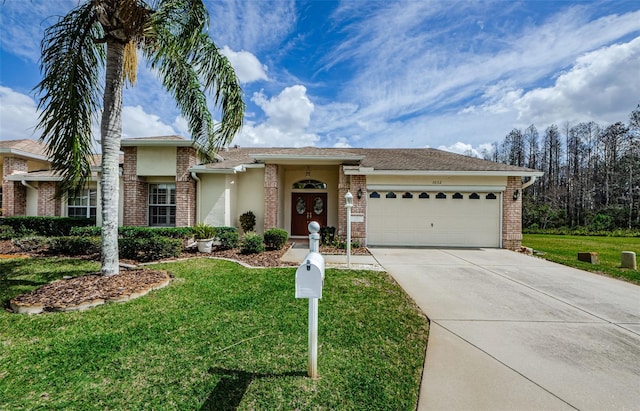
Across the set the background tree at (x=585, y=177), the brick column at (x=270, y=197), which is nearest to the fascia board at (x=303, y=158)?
the brick column at (x=270, y=197)

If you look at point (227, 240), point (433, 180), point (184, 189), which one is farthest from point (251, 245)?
point (433, 180)

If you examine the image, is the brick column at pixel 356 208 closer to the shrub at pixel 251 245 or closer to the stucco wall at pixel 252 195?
the shrub at pixel 251 245

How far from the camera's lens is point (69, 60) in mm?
5586

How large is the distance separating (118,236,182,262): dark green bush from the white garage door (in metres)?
7.48

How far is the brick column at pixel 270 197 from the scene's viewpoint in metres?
11.7

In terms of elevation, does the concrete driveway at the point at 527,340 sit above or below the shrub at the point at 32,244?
below

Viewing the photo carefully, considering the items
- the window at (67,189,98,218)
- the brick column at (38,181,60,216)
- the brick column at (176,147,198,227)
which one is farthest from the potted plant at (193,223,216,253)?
the brick column at (38,181,60,216)

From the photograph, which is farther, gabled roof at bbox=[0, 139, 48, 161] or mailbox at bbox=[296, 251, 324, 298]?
gabled roof at bbox=[0, 139, 48, 161]

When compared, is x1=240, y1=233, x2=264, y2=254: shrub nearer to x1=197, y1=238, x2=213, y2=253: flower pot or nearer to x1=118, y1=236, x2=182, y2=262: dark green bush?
x1=197, y1=238, x2=213, y2=253: flower pot

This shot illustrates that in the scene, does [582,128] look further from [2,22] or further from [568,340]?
[2,22]

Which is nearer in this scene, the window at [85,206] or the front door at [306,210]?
the window at [85,206]

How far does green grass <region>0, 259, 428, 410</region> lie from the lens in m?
2.55

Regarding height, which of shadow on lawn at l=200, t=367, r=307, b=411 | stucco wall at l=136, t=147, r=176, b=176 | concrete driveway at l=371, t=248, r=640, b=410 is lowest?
concrete driveway at l=371, t=248, r=640, b=410

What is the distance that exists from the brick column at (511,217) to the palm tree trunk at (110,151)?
1351 cm
